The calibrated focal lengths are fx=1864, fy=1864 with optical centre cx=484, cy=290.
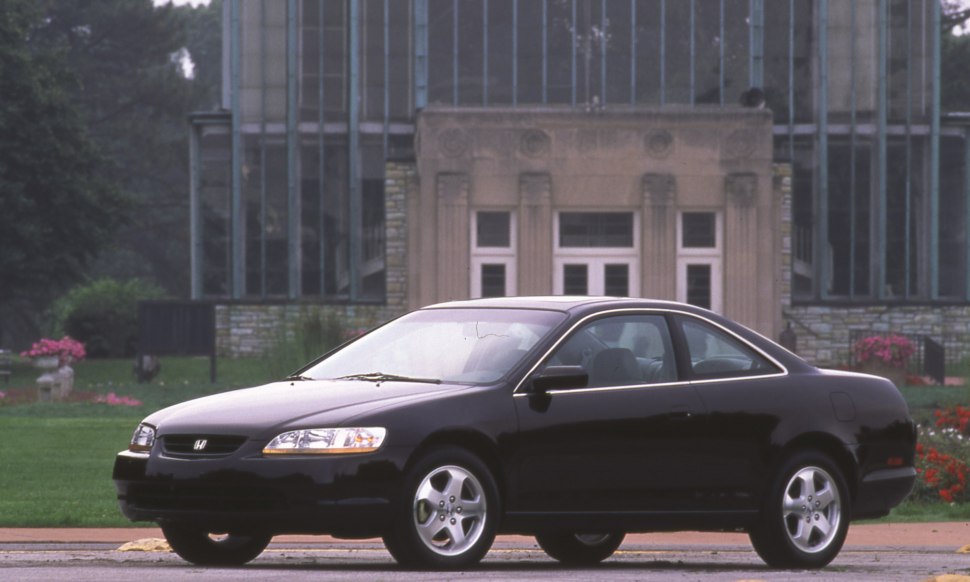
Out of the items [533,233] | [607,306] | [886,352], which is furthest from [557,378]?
[533,233]

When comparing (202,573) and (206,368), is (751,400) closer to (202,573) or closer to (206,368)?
(202,573)

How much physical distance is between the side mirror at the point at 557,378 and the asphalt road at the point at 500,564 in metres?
0.99

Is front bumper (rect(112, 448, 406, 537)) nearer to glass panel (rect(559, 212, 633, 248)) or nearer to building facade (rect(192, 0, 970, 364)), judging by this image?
glass panel (rect(559, 212, 633, 248))

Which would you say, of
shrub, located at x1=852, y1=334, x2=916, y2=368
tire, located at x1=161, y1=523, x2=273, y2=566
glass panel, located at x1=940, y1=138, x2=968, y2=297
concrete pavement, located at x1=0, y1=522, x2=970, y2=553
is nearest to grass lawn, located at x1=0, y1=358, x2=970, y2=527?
concrete pavement, located at x1=0, y1=522, x2=970, y2=553

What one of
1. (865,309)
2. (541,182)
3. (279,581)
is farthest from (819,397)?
(865,309)

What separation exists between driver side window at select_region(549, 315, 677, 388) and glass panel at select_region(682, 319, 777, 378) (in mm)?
174

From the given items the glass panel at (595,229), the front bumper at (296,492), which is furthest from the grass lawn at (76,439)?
the glass panel at (595,229)

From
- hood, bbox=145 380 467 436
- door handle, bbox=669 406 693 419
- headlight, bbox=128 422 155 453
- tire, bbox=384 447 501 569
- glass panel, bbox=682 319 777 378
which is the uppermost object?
glass panel, bbox=682 319 777 378

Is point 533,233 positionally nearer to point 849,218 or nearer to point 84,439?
point 849,218

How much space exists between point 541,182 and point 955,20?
41.3 meters

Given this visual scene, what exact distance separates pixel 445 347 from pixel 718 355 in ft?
5.51

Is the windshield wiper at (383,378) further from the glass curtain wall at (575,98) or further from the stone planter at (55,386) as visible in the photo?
the glass curtain wall at (575,98)

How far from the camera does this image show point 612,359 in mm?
10547

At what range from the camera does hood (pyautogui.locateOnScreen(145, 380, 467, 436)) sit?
31.0ft
